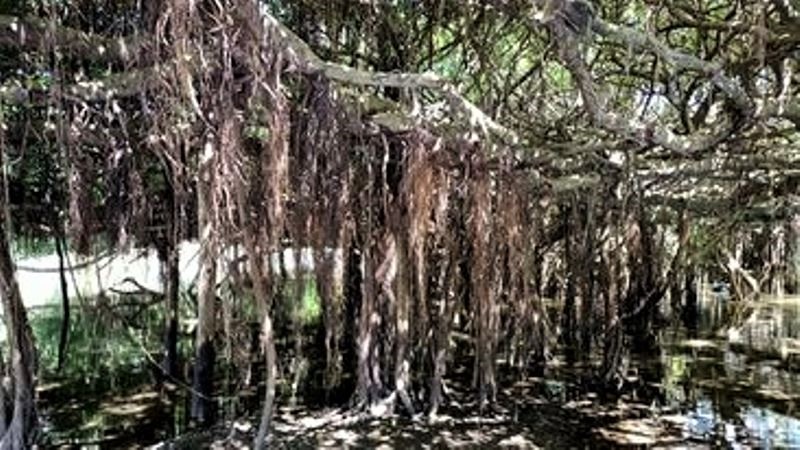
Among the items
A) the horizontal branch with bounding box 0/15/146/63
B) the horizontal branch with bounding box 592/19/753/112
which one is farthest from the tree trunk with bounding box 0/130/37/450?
the horizontal branch with bounding box 592/19/753/112

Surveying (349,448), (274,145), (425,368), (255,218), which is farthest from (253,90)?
(425,368)

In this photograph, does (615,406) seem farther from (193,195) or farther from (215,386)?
(193,195)

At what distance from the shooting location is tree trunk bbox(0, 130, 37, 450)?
3.80 m

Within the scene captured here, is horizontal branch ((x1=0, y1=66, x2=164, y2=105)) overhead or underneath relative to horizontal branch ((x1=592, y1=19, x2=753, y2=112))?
underneath

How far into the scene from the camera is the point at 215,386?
8.16m

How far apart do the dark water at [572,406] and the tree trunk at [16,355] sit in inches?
22.6

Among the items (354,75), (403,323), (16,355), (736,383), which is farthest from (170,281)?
(736,383)

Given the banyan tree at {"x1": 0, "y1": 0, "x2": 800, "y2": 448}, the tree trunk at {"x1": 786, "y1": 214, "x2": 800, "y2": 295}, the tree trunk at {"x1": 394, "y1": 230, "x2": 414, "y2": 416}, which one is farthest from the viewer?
the tree trunk at {"x1": 786, "y1": 214, "x2": 800, "y2": 295}

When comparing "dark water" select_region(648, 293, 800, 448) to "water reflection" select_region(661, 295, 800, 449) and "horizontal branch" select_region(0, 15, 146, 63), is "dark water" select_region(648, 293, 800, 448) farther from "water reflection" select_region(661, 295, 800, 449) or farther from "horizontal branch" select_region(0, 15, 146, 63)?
"horizontal branch" select_region(0, 15, 146, 63)

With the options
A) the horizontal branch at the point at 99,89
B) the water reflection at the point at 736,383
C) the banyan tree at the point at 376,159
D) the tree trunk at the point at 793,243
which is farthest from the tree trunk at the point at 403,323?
the tree trunk at the point at 793,243

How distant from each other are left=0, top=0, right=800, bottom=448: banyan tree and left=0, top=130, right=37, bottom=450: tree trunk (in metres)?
0.01

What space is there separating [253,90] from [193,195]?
1273 mm

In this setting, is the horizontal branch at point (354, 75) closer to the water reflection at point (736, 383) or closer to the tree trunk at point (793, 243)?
the water reflection at point (736, 383)

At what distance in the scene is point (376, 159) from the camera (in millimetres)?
4723
